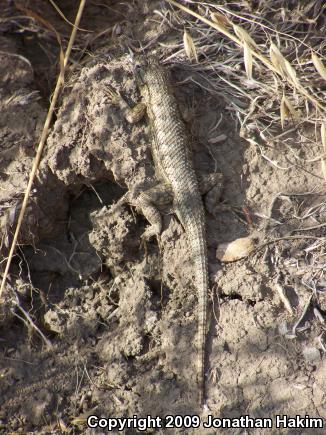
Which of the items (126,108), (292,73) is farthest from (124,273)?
(292,73)

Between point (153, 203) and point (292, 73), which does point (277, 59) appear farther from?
point (153, 203)

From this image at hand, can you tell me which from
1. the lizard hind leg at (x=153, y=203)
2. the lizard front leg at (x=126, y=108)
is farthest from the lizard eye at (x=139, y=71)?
the lizard hind leg at (x=153, y=203)

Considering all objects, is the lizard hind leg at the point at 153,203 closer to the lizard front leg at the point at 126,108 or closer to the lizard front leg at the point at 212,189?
the lizard front leg at the point at 212,189

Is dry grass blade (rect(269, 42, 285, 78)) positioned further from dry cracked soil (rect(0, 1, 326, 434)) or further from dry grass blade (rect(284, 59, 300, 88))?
dry cracked soil (rect(0, 1, 326, 434))

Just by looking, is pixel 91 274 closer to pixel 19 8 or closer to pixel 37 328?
pixel 37 328

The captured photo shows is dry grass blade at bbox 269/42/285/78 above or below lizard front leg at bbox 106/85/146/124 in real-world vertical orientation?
above

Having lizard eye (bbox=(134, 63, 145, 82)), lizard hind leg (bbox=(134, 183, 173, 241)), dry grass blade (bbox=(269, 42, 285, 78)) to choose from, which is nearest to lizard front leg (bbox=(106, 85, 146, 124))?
lizard eye (bbox=(134, 63, 145, 82))

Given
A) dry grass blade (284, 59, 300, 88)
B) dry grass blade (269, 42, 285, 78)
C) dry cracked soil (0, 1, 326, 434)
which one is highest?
dry grass blade (269, 42, 285, 78)

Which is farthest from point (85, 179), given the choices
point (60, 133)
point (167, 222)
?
point (167, 222)
